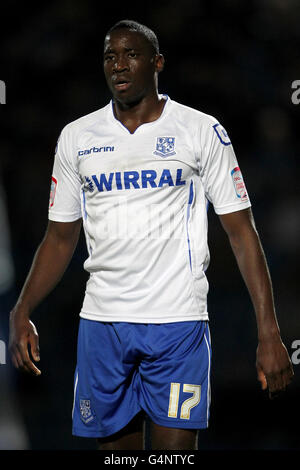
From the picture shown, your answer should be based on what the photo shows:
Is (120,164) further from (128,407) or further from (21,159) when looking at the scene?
(21,159)

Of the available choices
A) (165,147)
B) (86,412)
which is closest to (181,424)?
(86,412)

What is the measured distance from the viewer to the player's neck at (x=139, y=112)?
2734 mm

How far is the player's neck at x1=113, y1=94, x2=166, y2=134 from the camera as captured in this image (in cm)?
273

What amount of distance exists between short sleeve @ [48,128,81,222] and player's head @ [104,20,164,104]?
28cm

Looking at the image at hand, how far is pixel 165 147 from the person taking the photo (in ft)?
8.65

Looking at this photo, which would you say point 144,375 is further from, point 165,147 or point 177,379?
point 165,147

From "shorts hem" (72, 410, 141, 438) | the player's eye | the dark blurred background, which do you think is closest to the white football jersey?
the player's eye

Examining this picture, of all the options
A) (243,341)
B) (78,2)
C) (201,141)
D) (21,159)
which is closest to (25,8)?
(78,2)

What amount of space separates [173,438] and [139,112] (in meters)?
1.14

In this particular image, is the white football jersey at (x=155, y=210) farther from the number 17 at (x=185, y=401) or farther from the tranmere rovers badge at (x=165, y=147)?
the number 17 at (x=185, y=401)

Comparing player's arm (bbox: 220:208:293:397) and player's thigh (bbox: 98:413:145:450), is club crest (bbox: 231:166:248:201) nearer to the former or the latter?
player's arm (bbox: 220:208:293:397)

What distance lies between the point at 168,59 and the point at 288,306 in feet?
6.06

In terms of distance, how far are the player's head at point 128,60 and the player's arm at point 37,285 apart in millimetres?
540

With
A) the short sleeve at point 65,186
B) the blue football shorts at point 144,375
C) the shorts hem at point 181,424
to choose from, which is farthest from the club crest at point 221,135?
the shorts hem at point 181,424
